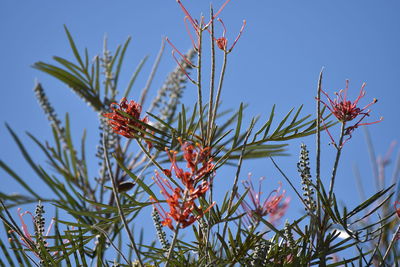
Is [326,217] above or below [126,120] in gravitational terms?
below

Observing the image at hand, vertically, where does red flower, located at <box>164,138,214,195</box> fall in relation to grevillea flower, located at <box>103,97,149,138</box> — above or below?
below

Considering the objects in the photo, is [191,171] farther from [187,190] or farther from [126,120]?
[126,120]

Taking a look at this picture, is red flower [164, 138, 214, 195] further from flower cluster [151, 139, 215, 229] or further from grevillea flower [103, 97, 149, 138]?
grevillea flower [103, 97, 149, 138]

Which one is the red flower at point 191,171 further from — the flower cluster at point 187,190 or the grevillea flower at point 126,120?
the grevillea flower at point 126,120

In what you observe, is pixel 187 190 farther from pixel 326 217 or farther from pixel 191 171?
pixel 326 217

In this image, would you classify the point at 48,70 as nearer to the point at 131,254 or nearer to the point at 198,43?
the point at 131,254

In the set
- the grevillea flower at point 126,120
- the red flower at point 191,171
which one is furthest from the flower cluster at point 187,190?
the grevillea flower at point 126,120

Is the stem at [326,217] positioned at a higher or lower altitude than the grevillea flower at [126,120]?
lower

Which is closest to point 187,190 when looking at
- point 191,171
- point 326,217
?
point 191,171

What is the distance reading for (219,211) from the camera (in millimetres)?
431

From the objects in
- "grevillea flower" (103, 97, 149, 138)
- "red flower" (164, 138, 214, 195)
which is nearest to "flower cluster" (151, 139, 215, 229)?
"red flower" (164, 138, 214, 195)

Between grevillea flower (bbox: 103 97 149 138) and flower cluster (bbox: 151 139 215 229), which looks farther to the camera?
grevillea flower (bbox: 103 97 149 138)

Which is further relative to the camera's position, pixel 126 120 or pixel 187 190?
pixel 126 120

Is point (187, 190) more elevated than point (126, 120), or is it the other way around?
point (126, 120)
